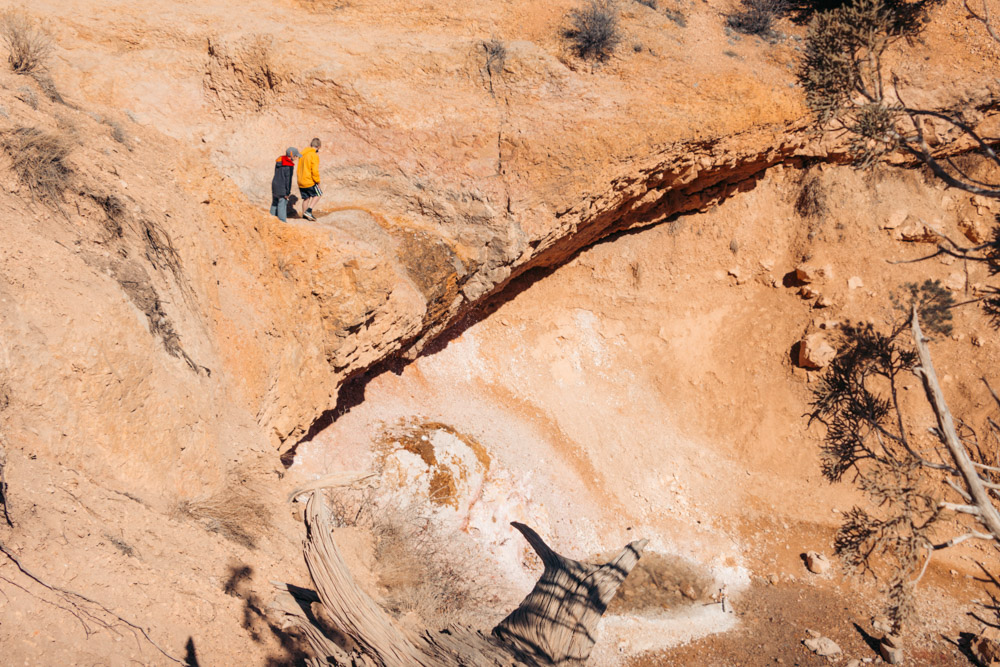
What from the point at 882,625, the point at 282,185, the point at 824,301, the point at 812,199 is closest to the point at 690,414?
the point at 824,301

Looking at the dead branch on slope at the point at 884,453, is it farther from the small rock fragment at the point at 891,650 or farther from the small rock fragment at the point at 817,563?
the small rock fragment at the point at 817,563

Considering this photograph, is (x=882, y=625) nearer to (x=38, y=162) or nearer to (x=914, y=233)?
(x=914, y=233)

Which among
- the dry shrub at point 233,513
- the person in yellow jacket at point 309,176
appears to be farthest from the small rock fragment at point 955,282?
the dry shrub at point 233,513

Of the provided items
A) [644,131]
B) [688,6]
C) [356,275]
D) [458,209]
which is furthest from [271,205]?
[688,6]

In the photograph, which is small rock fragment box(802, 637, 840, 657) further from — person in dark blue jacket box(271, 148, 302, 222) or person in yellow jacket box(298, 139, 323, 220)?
person in dark blue jacket box(271, 148, 302, 222)

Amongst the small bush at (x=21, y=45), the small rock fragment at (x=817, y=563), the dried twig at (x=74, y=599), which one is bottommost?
the small rock fragment at (x=817, y=563)

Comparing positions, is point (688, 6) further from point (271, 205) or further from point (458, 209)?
point (271, 205)
